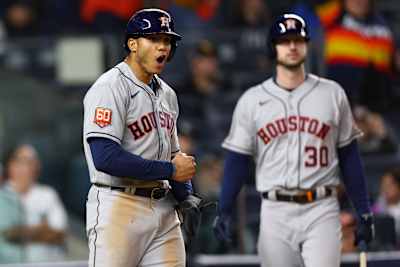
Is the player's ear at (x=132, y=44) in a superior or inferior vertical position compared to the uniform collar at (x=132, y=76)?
superior

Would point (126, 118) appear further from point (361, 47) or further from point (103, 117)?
point (361, 47)

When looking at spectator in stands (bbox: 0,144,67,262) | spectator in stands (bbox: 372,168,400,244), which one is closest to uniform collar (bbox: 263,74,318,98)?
spectator in stands (bbox: 372,168,400,244)

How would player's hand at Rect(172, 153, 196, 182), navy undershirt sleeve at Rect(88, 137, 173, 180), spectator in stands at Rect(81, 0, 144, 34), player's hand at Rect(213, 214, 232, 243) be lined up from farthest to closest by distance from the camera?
1. spectator in stands at Rect(81, 0, 144, 34)
2. player's hand at Rect(213, 214, 232, 243)
3. player's hand at Rect(172, 153, 196, 182)
4. navy undershirt sleeve at Rect(88, 137, 173, 180)

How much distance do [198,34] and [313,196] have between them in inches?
161

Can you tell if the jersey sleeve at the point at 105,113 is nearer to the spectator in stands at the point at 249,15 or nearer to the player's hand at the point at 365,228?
the player's hand at the point at 365,228

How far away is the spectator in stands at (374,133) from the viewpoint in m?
9.62

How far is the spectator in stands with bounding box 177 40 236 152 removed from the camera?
9633 mm

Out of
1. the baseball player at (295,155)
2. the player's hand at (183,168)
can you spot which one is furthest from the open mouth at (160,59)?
the baseball player at (295,155)

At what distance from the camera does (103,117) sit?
4.95 m

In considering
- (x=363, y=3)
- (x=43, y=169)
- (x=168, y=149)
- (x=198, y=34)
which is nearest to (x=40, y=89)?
(x=43, y=169)

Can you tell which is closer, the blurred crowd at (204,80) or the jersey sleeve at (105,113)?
the jersey sleeve at (105,113)

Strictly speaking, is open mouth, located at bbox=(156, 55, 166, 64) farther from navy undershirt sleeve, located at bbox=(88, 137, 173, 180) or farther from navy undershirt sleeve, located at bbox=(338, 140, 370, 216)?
navy undershirt sleeve, located at bbox=(338, 140, 370, 216)

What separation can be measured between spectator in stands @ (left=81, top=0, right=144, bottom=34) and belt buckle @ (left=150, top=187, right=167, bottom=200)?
4708mm

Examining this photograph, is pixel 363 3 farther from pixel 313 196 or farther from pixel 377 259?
pixel 313 196
